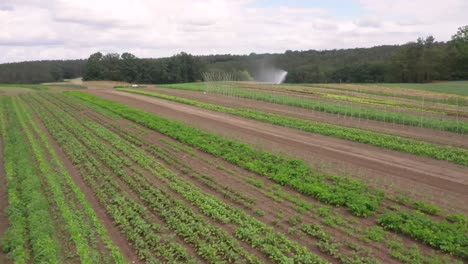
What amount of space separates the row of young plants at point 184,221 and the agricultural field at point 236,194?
0.04 m

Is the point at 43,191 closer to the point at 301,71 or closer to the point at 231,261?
the point at 231,261

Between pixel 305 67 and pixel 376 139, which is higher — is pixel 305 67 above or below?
above

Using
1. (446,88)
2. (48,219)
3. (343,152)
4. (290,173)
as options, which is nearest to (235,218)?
(290,173)

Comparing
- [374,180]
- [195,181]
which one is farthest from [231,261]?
[374,180]

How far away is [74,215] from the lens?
34.1 ft

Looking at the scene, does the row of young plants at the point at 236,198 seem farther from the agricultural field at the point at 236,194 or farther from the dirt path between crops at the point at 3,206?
the dirt path between crops at the point at 3,206

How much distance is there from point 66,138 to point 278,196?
1456 cm

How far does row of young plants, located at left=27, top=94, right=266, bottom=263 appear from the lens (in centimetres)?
838

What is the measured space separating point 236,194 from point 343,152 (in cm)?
748

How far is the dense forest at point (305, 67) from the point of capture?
238ft

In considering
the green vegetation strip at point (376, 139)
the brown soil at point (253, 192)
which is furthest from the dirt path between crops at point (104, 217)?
the green vegetation strip at point (376, 139)

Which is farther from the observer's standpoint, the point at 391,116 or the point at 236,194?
the point at 391,116

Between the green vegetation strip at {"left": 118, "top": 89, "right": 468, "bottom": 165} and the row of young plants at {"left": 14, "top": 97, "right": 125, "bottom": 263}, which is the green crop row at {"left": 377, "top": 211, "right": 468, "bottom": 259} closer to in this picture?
the row of young plants at {"left": 14, "top": 97, "right": 125, "bottom": 263}

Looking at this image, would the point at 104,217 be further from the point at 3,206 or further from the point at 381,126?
the point at 381,126
